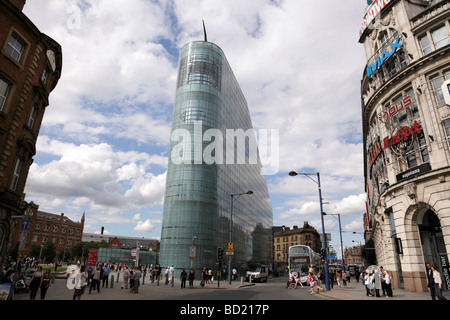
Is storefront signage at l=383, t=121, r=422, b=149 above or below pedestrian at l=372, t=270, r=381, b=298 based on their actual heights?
above

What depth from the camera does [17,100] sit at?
17.3 meters

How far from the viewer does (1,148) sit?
16.2 metres

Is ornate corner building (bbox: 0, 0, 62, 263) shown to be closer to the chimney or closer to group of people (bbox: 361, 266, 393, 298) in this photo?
the chimney

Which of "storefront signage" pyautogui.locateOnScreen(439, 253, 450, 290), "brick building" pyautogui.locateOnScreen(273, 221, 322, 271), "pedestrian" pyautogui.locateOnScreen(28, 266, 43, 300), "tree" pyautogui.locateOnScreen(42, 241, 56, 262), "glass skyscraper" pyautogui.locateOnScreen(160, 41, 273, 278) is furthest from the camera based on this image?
"brick building" pyautogui.locateOnScreen(273, 221, 322, 271)

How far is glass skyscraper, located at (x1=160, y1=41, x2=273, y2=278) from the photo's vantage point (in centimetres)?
4684

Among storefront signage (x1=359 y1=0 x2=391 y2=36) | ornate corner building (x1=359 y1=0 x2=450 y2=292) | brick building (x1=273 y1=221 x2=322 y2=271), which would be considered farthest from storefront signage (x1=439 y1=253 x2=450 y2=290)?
brick building (x1=273 y1=221 x2=322 y2=271)

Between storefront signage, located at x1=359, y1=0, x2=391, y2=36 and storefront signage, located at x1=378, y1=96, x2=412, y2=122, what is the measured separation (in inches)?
408

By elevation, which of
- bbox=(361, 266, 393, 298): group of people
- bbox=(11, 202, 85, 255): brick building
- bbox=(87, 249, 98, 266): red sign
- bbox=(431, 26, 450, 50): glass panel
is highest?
bbox=(431, 26, 450, 50): glass panel

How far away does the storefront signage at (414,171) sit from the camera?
64.7ft

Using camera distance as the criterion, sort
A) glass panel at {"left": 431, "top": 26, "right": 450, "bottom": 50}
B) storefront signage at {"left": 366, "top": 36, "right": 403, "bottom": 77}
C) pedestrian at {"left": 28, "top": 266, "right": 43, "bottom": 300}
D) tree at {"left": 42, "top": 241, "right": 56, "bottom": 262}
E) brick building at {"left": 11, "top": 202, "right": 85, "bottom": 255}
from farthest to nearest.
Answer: brick building at {"left": 11, "top": 202, "right": 85, "bottom": 255} → tree at {"left": 42, "top": 241, "right": 56, "bottom": 262} → storefront signage at {"left": 366, "top": 36, "right": 403, "bottom": 77} → glass panel at {"left": 431, "top": 26, "right": 450, "bottom": 50} → pedestrian at {"left": 28, "top": 266, "right": 43, "bottom": 300}

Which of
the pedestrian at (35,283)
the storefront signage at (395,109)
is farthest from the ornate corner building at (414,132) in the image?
the pedestrian at (35,283)

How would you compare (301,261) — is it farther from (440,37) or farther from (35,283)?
(35,283)

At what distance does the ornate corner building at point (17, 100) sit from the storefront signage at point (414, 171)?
2840 cm

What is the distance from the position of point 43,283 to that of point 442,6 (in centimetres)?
3367
